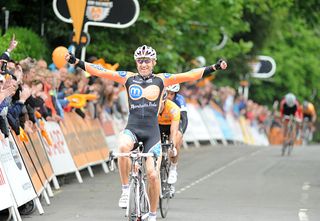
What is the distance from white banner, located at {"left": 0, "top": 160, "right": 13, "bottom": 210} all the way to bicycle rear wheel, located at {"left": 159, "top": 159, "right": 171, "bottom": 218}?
2221mm

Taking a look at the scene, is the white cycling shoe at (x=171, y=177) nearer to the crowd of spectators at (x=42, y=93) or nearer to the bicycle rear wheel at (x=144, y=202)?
the crowd of spectators at (x=42, y=93)

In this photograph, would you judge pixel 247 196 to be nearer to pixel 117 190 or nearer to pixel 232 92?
pixel 117 190

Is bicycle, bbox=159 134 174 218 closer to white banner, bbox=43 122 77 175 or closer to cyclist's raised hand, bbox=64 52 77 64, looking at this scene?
cyclist's raised hand, bbox=64 52 77 64

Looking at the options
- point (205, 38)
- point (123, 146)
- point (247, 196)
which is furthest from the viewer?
point (205, 38)

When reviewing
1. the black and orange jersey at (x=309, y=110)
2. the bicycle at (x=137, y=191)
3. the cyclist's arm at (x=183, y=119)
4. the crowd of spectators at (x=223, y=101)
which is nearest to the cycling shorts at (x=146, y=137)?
the bicycle at (x=137, y=191)

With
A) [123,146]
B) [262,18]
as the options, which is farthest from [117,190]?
[262,18]

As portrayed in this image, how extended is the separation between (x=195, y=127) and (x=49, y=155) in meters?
18.2

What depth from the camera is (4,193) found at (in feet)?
44.7

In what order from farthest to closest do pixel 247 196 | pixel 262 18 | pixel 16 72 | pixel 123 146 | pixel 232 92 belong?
pixel 262 18
pixel 232 92
pixel 247 196
pixel 16 72
pixel 123 146

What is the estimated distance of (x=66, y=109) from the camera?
71.4ft

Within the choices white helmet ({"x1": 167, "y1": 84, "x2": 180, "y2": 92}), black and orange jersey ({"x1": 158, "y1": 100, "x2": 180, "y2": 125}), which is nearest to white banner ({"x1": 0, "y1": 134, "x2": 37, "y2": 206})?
black and orange jersey ({"x1": 158, "y1": 100, "x2": 180, "y2": 125})

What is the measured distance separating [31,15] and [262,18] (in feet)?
68.5

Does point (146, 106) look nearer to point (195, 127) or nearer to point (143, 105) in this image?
point (143, 105)

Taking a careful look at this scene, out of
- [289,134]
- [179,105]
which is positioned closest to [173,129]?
[179,105]
